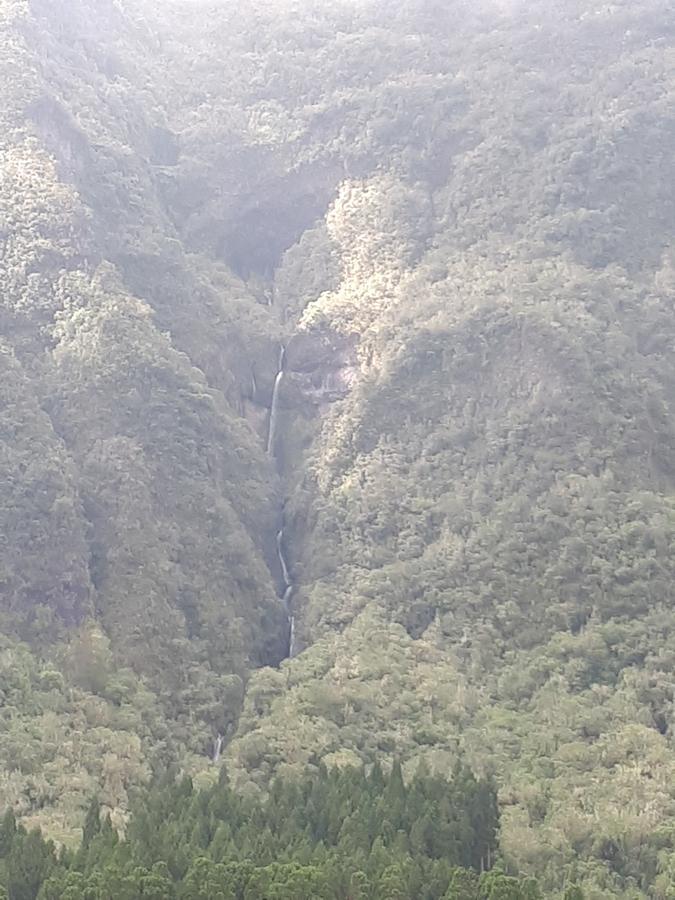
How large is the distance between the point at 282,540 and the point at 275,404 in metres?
8.97

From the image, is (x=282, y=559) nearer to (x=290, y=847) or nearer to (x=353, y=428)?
(x=353, y=428)

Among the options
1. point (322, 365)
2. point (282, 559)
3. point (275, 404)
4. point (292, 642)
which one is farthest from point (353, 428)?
point (292, 642)

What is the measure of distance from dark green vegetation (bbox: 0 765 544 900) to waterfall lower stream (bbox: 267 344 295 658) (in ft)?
51.5

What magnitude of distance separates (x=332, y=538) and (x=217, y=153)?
32080 millimetres

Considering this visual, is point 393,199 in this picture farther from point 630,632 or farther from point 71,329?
point 630,632

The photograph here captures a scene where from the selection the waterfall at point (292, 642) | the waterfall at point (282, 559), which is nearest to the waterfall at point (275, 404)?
the waterfall at point (282, 559)

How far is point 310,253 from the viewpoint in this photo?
62.5m

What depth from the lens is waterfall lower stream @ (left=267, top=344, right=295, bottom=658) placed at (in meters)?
45.8

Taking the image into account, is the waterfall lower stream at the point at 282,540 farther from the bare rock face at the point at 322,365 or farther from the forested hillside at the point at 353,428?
the bare rock face at the point at 322,365

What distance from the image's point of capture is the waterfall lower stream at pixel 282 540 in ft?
150

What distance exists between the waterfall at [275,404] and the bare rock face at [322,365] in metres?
0.41

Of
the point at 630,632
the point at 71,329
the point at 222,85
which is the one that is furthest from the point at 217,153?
the point at 630,632

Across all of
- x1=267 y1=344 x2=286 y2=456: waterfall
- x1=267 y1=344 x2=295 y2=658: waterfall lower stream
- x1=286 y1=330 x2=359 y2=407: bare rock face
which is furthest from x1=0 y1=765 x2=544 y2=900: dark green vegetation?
x1=286 y1=330 x2=359 y2=407: bare rock face

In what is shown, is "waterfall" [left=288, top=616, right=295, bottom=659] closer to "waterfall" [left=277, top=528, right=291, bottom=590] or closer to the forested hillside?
the forested hillside
